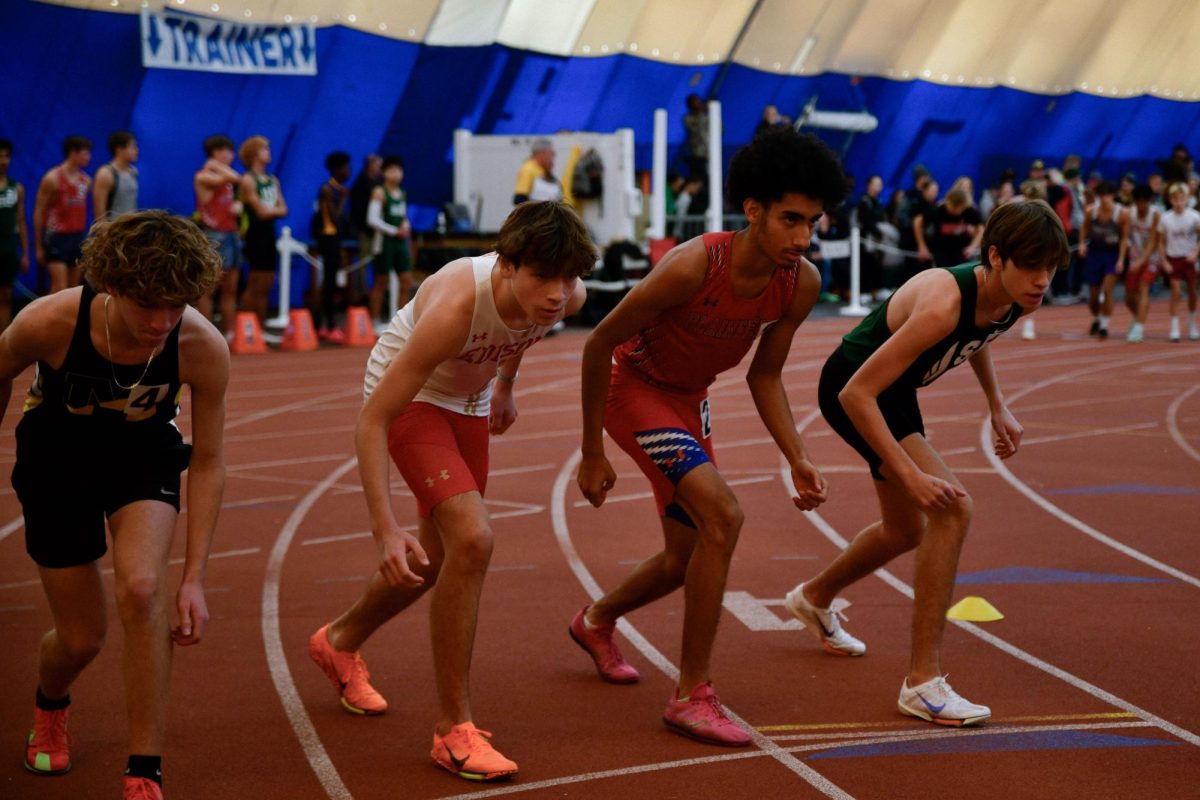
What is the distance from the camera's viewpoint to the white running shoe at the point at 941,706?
14.6 feet

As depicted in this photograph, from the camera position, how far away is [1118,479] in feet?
28.6

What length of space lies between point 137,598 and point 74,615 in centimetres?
36

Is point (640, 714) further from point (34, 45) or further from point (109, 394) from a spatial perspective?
point (34, 45)

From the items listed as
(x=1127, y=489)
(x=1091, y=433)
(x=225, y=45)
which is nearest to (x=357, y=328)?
(x=225, y=45)

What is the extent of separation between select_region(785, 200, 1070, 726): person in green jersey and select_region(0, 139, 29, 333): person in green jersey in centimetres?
1050

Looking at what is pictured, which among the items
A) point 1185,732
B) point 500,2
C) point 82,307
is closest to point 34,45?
point 500,2

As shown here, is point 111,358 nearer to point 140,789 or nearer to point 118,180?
point 140,789

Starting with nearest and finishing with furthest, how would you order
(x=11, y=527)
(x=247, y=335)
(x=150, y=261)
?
(x=150, y=261), (x=11, y=527), (x=247, y=335)

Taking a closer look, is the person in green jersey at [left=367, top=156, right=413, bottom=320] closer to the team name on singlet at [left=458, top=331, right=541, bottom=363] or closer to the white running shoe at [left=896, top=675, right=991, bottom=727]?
the team name on singlet at [left=458, top=331, right=541, bottom=363]

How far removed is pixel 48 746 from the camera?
4086mm

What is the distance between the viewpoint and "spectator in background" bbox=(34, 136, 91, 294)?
45.5 ft

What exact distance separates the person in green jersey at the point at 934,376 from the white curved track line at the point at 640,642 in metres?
0.51

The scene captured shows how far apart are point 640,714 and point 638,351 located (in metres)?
1.14

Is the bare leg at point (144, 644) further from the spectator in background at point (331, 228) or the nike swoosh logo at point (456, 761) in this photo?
the spectator in background at point (331, 228)
